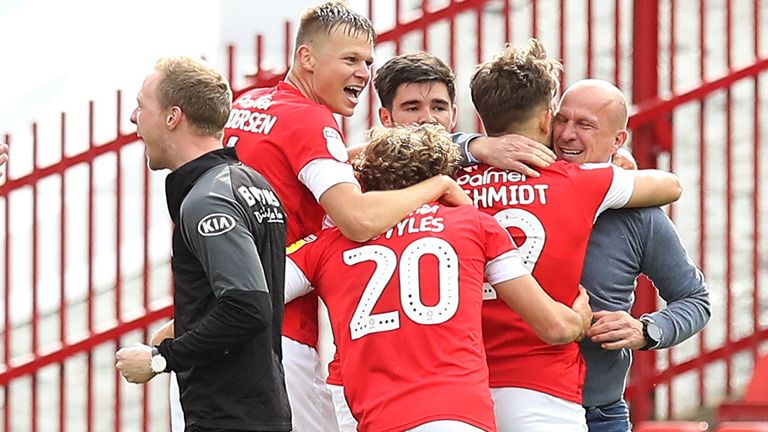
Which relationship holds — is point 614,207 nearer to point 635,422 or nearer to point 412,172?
point 412,172

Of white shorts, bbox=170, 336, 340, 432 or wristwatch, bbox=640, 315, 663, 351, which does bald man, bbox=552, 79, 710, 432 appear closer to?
wristwatch, bbox=640, 315, 663, 351

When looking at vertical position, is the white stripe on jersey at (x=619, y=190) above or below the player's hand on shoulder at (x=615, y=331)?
above

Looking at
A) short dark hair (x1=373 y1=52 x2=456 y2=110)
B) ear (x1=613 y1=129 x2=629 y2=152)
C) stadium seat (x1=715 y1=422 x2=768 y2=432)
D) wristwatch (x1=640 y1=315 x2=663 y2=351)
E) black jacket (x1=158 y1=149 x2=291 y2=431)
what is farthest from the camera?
stadium seat (x1=715 y1=422 x2=768 y2=432)

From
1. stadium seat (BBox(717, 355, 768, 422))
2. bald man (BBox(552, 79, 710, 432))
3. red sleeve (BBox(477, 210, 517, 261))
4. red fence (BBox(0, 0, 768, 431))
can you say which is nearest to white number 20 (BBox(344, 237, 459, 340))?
red sleeve (BBox(477, 210, 517, 261))

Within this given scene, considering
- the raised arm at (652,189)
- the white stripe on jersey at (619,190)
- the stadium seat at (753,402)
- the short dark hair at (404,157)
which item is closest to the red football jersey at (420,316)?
the short dark hair at (404,157)

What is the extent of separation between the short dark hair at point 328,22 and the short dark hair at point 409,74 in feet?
0.51

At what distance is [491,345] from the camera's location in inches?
178

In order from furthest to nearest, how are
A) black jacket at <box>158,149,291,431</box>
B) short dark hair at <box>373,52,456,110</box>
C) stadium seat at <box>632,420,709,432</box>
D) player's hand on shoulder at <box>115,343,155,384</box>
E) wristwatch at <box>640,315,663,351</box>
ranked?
stadium seat at <box>632,420,709,432</box>, short dark hair at <box>373,52,456,110</box>, wristwatch at <box>640,315,663,351</box>, player's hand on shoulder at <box>115,343,155,384</box>, black jacket at <box>158,149,291,431</box>

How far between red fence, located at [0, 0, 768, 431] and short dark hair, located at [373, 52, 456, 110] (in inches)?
69.9

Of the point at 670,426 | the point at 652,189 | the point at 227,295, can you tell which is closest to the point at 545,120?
the point at 652,189

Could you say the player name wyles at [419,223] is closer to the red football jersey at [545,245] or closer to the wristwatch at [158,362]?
the red football jersey at [545,245]

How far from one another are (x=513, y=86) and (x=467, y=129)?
497 cm

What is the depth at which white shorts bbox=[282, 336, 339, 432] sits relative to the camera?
4691 mm

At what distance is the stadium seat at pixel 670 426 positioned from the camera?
6.22 meters
